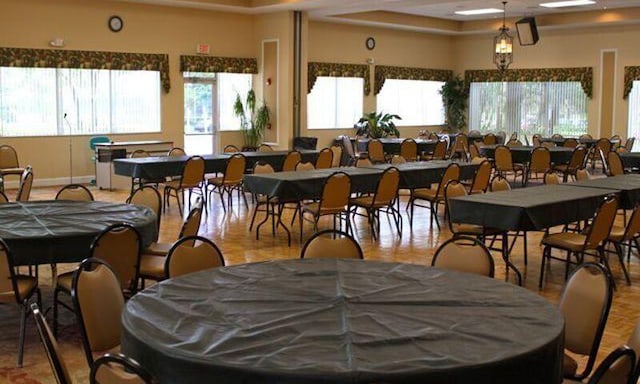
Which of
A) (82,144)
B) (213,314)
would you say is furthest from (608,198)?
(82,144)

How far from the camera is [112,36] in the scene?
1371 cm

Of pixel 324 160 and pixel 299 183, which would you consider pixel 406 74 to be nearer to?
pixel 324 160

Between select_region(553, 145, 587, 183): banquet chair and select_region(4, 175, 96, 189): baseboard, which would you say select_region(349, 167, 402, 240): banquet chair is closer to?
select_region(553, 145, 587, 183): banquet chair

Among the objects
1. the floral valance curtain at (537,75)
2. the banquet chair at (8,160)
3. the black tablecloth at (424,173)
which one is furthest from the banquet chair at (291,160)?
the floral valance curtain at (537,75)

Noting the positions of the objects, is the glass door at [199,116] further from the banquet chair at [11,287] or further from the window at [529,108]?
the banquet chair at [11,287]

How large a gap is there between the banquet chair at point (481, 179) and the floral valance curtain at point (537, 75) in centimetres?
998

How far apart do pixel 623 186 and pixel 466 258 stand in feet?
13.5

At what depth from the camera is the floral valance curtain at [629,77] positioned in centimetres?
1733

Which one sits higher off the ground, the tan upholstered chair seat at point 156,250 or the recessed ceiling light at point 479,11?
the recessed ceiling light at point 479,11

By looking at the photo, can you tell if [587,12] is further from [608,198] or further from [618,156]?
[608,198]

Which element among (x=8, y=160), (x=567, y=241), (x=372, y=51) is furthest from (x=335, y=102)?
(x=567, y=241)

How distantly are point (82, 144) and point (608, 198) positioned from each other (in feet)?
32.6

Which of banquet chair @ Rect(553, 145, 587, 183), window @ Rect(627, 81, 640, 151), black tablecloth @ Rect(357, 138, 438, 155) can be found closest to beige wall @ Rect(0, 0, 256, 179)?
black tablecloth @ Rect(357, 138, 438, 155)

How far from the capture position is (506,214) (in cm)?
619
